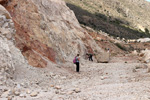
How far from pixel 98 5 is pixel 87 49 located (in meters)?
53.2

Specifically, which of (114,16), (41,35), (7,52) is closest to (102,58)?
(41,35)

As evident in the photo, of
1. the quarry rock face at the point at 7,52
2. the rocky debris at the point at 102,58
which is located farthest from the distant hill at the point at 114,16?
the quarry rock face at the point at 7,52

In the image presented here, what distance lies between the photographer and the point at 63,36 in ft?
51.2

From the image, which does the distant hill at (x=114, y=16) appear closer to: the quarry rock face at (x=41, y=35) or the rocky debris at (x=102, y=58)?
the rocky debris at (x=102, y=58)

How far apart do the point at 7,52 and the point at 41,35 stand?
4954mm

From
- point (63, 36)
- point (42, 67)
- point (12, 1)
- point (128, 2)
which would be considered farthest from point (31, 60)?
point (128, 2)

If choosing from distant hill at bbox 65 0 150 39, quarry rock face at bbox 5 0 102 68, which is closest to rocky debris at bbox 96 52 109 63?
quarry rock face at bbox 5 0 102 68

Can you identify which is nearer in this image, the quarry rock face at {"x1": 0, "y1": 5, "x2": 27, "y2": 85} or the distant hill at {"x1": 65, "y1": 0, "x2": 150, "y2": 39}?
the quarry rock face at {"x1": 0, "y1": 5, "x2": 27, "y2": 85}

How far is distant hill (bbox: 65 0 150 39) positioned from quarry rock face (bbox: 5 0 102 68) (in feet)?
109

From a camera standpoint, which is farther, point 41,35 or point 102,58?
point 102,58

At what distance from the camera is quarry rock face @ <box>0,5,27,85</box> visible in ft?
23.0

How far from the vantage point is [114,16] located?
2611 inches

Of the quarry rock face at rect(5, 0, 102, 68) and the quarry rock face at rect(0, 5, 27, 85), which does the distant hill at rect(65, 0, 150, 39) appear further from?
the quarry rock face at rect(0, 5, 27, 85)

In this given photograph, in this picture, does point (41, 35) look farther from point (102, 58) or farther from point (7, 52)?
point (102, 58)
